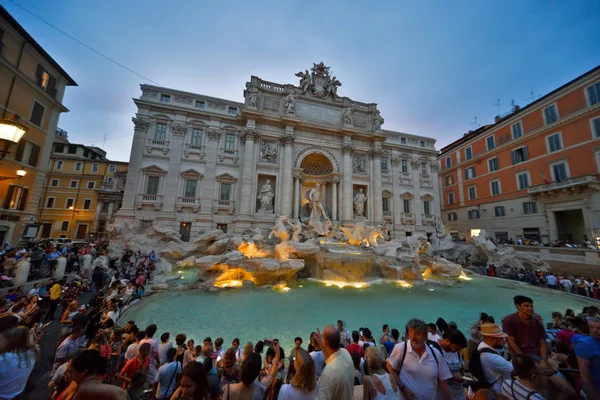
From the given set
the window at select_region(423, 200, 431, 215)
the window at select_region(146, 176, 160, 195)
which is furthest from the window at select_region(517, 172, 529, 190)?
the window at select_region(146, 176, 160, 195)

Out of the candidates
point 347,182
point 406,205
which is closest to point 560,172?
point 406,205

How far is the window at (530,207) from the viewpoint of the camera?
697 inches

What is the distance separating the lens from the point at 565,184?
50.1 feet

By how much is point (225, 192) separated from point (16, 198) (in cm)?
1043

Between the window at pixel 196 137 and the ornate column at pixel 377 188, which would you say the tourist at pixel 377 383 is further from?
the ornate column at pixel 377 188

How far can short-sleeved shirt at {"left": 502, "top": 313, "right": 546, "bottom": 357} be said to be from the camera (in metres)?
2.42

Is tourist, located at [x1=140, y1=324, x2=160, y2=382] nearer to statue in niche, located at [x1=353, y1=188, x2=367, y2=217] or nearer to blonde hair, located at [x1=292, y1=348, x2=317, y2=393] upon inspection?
blonde hair, located at [x1=292, y1=348, x2=317, y2=393]

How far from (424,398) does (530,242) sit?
2154 cm

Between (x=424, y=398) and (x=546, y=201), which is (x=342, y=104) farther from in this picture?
(x=424, y=398)

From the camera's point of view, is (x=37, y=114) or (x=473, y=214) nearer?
(x=37, y=114)

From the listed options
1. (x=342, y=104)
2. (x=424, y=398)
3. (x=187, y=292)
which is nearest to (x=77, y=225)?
(x=187, y=292)

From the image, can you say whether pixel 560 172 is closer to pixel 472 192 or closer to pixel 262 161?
pixel 472 192

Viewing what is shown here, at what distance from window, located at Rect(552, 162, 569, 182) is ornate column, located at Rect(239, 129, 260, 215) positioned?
899 inches

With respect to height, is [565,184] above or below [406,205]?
above
